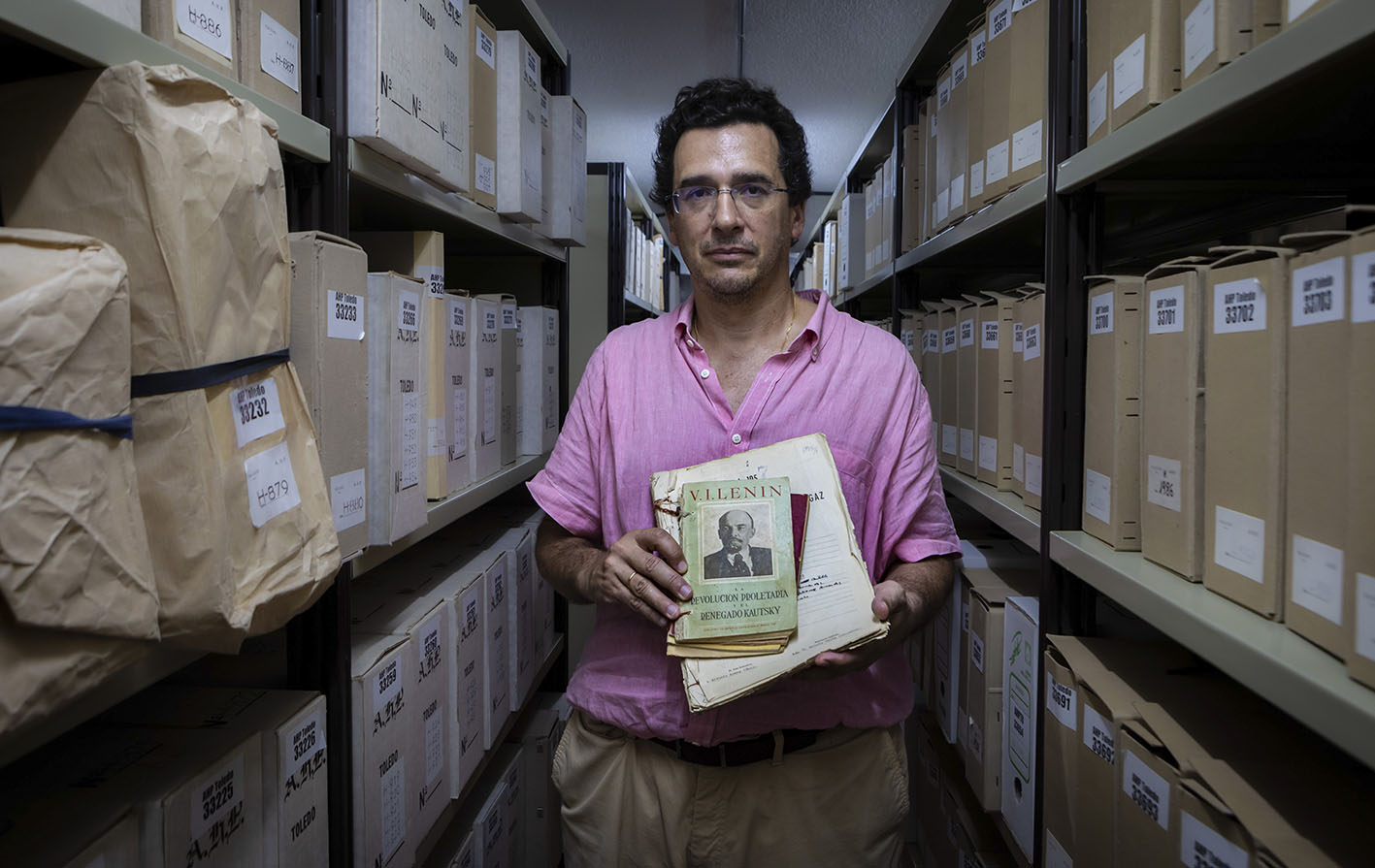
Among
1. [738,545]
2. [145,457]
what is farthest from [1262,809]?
[145,457]

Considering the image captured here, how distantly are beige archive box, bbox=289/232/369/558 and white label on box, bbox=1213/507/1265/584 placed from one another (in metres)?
1.00

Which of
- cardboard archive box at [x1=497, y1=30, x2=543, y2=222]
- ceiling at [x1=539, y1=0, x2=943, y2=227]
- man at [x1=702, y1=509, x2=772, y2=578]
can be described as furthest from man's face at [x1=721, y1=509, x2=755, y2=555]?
ceiling at [x1=539, y1=0, x2=943, y2=227]

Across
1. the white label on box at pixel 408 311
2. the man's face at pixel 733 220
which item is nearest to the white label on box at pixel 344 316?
the white label on box at pixel 408 311

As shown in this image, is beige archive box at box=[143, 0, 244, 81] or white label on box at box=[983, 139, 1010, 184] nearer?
beige archive box at box=[143, 0, 244, 81]

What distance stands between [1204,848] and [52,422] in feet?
3.53

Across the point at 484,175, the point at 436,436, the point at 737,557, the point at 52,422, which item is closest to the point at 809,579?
the point at 737,557

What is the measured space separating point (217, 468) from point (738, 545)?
25.6 inches

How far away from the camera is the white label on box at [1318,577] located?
69 cm

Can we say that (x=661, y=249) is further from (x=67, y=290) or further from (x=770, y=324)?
(x=67, y=290)

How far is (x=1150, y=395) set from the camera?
1045mm

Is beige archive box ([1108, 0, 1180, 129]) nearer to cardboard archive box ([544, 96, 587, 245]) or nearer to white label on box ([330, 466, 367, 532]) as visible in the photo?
white label on box ([330, 466, 367, 532])

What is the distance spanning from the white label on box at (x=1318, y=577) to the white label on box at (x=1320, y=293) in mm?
203

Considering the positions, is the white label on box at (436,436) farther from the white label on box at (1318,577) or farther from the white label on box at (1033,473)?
the white label on box at (1318,577)

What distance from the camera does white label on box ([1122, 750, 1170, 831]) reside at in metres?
Result: 0.90
